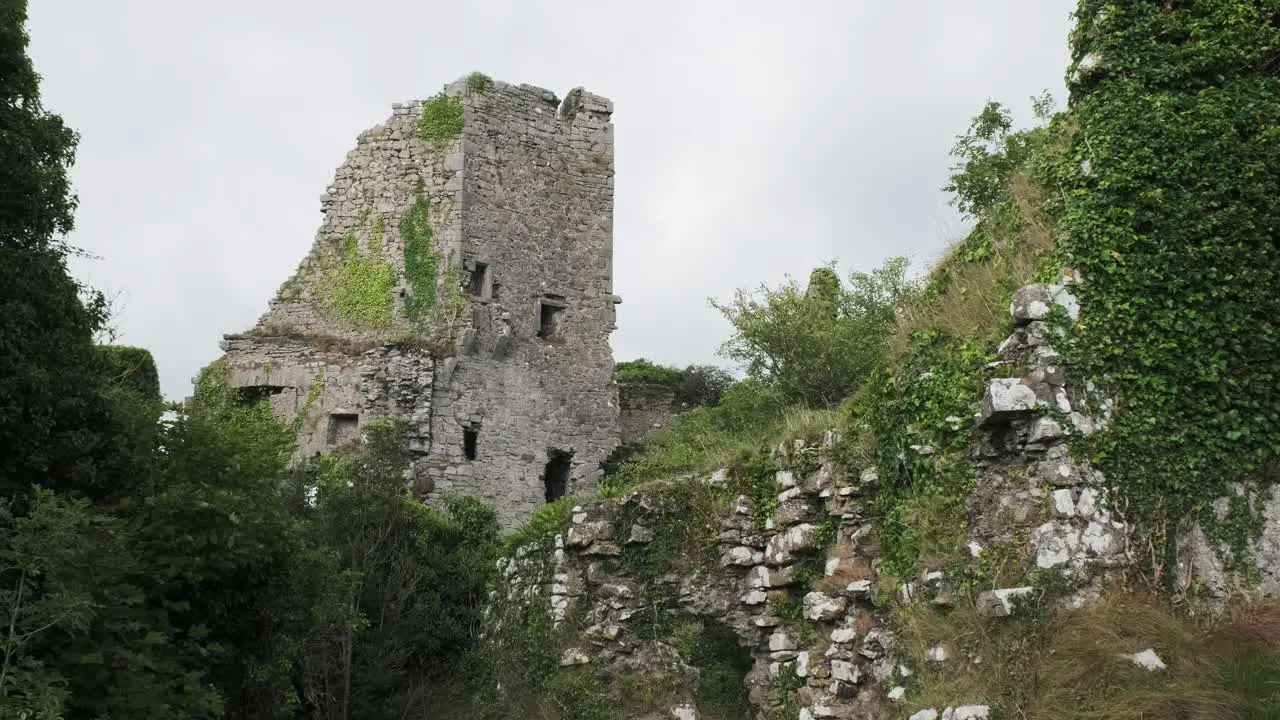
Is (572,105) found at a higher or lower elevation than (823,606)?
higher

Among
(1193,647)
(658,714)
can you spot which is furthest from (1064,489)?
(658,714)

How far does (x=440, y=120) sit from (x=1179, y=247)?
60.0ft

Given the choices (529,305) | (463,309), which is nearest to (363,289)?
(463,309)

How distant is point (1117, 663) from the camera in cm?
694

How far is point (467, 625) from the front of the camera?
17.7 meters

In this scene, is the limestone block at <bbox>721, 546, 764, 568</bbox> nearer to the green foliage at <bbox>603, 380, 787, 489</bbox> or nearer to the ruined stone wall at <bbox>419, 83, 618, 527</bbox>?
the green foliage at <bbox>603, 380, 787, 489</bbox>

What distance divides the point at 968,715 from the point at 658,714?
19.1 ft

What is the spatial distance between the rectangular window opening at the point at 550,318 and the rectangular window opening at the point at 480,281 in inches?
53.3

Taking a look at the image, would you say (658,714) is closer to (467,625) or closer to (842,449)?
(842,449)

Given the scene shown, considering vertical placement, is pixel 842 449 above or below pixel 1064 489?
above

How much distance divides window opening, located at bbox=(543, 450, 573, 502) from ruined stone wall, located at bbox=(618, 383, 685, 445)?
3.04 meters

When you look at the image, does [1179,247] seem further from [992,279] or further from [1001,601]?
[1001,601]

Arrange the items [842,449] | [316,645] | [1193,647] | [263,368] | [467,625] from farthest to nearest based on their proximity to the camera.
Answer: [263,368], [467,625], [316,645], [842,449], [1193,647]

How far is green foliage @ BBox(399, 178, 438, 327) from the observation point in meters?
22.7
